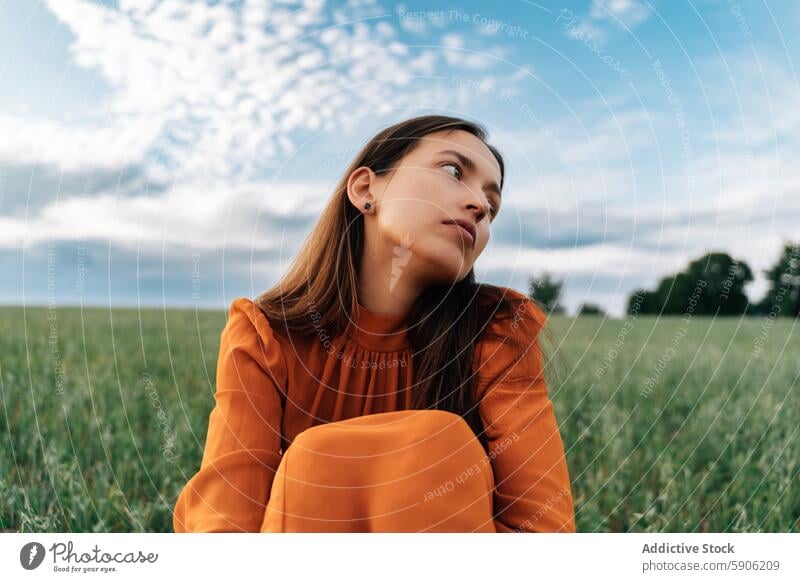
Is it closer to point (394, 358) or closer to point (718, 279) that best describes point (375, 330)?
point (394, 358)

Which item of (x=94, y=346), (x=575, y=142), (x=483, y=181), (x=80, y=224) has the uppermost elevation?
(x=575, y=142)

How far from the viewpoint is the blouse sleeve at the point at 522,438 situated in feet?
3.83

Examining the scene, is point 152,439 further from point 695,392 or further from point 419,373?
point 695,392

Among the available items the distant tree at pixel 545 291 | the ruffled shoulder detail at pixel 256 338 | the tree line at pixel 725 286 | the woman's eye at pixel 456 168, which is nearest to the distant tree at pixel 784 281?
the tree line at pixel 725 286

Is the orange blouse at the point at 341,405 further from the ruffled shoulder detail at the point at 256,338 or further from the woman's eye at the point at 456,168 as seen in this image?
the woman's eye at the point at 456,168

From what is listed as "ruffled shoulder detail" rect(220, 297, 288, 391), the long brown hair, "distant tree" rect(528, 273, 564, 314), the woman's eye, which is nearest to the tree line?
"distant tree" rect(528, 273, 564, 314)

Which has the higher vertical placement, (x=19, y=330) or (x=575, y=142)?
(x=575, y=142)

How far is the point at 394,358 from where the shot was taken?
1305 mm

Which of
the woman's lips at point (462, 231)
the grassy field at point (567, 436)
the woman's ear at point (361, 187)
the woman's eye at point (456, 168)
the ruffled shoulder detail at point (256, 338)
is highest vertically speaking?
the woman's eye at point (456, 168)

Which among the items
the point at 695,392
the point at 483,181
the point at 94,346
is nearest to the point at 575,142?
the point at 483,181

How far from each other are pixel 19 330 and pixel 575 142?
7.74 feet

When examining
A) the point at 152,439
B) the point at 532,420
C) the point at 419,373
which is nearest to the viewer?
the point at 532,420

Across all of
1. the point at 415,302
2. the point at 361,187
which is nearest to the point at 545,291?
the point at 415,302

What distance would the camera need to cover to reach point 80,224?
145 centimetres
